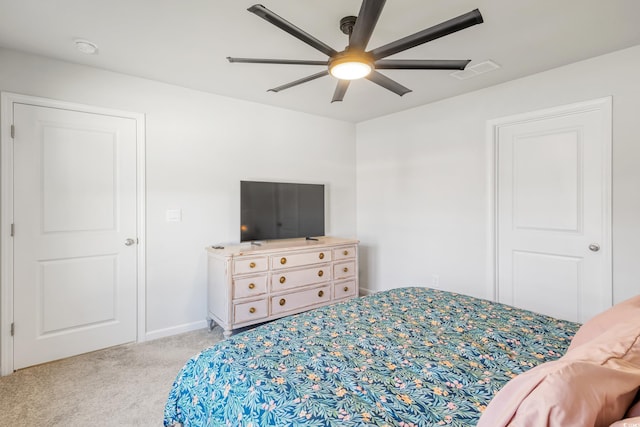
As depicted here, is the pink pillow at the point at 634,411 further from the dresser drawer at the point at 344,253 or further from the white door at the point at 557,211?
the dresser drawer at the point at 344,253

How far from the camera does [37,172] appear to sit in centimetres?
253

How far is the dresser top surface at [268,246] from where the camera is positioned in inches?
119

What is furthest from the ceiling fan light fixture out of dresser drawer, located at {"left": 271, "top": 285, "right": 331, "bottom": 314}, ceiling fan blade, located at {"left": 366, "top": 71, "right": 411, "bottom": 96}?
dresser drawer, located at {"left": 271, "top": 285, "right": 331, "bottom": 314}

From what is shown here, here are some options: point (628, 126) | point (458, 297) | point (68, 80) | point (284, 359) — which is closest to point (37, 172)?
point (68, 80)

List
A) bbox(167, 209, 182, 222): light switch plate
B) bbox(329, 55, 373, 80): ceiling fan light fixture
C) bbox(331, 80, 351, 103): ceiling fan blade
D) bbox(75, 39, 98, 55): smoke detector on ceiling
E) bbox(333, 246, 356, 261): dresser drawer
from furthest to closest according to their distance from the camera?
1. bbox(333, 246, 356, 261): dresser drawer
2. bbox(167, 209, 182, 222): light switch plate
3. bbox(75, 39, 98, 55): smoke detector on ceiling
4. bbox(331, 80, 351, 103): ceiling fan blade
5. bbox(329, 55, 373, 80): ceiling fan light fixture

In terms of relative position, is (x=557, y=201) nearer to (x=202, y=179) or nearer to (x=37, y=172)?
(x=202, y=179)

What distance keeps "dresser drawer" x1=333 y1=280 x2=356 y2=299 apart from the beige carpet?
1488 mm

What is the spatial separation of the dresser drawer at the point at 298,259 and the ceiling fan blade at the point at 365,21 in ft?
6.91

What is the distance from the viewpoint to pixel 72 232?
268 centimetres

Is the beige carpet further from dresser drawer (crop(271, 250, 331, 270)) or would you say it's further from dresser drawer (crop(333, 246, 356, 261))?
dresser drawer (crop(333, 246, 356, 261))

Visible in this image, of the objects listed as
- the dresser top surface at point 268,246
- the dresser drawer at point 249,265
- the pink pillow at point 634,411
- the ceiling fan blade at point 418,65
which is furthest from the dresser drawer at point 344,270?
the pink pillow at point 634,411

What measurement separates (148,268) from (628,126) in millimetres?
4146

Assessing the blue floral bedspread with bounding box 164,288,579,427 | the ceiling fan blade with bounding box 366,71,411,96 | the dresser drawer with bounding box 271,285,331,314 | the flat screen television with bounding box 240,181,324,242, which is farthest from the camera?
the flat screen television with bounding box 240,181,324,242

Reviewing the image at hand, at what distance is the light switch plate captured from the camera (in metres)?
3.13
